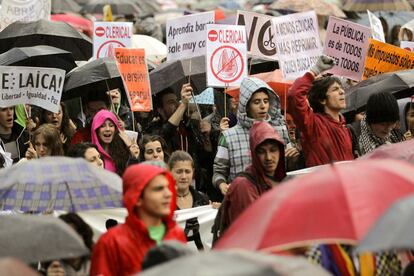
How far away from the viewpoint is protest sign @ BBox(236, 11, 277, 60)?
15.5 m

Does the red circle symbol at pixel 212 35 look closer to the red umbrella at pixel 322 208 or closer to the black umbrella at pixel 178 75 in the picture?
the black umbrella at pixel 178 75

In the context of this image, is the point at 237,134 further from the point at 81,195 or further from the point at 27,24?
the point at 27,24

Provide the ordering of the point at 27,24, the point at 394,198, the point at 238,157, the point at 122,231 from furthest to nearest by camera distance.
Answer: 1. the point at 27,24
2. the point at 238,157
3. the point at 122,231
4. the point at 394,198

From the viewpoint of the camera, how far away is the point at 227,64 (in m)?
14.6

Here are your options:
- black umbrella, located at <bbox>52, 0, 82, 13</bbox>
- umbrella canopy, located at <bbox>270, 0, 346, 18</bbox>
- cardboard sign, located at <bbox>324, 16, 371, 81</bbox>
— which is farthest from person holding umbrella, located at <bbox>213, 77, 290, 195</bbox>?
black umbrella, located at <bbox>52, 0, 82, 13</bbox>

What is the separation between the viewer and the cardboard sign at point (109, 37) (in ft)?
55.2

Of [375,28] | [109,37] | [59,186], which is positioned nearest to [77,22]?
[109,37]

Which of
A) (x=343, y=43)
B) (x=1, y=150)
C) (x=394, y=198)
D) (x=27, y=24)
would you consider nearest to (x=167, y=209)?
(x=394, y=198)

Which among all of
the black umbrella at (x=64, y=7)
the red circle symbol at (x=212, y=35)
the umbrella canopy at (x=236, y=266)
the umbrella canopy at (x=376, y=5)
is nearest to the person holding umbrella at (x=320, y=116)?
the red circle symbol at (x=212, y=35)

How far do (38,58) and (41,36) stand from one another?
207 cm

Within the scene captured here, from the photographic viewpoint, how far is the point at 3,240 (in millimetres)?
8281

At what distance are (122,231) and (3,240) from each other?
991 millimetres

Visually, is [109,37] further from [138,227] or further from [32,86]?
[138,227]

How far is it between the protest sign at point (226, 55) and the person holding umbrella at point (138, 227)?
5240 millimetres
